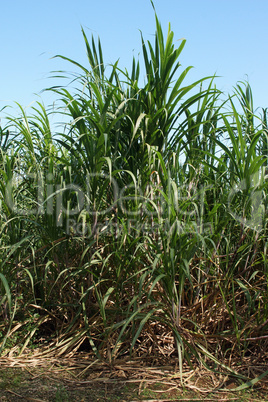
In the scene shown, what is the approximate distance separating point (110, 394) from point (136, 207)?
2.94 ft

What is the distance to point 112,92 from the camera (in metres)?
2.21

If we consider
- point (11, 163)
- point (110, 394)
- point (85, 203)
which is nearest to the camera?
point (110, 394)

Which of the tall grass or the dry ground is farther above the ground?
the tall grass

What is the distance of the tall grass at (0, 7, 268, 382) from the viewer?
2150mm

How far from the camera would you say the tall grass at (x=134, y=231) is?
2150 millimetres

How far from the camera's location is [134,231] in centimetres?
227

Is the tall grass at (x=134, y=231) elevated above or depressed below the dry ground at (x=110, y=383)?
above

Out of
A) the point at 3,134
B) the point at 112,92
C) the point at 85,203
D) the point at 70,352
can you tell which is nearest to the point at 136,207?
the point at 85,203

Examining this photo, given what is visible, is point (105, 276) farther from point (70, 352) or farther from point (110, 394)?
point (110, 394)

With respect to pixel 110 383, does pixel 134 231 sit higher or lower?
higher

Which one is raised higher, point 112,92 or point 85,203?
point 112,92

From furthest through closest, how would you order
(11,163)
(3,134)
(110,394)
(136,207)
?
1. (3,134)
2. (11,163)
3. (136,207)
4. (110,394)

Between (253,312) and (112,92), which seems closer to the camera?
(112,92)

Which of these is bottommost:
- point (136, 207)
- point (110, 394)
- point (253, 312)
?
point (110, 394)
